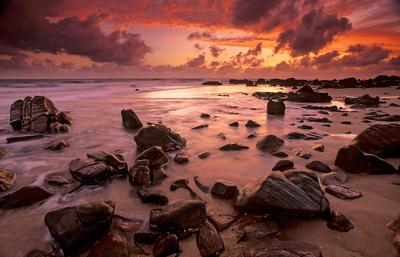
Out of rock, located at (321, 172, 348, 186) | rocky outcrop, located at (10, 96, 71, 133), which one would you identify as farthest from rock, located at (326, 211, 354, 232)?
rocky outcrop, located at (10, 96, 71, 133)

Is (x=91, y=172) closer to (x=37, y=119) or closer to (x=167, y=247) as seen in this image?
(x=167, y=247)

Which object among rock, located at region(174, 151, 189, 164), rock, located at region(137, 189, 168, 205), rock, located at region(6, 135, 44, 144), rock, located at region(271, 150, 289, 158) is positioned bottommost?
rock, located at region(6, 135, 44, 144)

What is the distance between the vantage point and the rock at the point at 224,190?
124 inches

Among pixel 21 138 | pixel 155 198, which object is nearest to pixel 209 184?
pixel 155 198

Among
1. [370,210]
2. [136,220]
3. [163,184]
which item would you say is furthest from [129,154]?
[370,210]

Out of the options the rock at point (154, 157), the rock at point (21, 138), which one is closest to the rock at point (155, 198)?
the rock at point (154, 157)

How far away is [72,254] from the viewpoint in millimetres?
2227

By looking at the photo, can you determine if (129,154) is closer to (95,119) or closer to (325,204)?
(325,204)

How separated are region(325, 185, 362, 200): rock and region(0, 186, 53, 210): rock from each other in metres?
3.43

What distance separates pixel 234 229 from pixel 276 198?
0.51 metres

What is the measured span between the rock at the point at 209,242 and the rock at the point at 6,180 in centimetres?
271

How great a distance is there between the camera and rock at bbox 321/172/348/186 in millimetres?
3471

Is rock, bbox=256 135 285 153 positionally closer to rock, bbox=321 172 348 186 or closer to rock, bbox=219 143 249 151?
rock, bbox=219 143 249 151

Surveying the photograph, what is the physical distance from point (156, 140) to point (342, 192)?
333 centimetres
